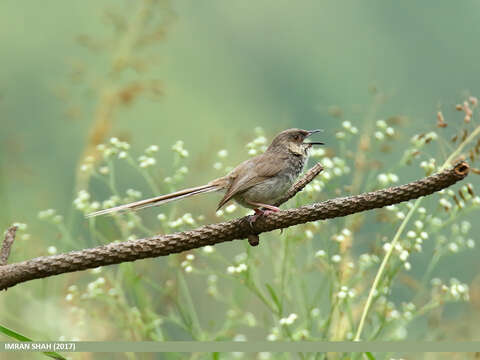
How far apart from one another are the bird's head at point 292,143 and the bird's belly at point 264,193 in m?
0.23

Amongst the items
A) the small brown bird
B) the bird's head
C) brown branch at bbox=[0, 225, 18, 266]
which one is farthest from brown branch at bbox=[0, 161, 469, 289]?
the bird's head

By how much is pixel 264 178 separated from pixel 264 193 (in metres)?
0.07

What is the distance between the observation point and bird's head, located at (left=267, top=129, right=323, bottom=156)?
273cm

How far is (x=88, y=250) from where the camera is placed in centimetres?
177

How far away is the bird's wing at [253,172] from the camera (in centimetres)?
243

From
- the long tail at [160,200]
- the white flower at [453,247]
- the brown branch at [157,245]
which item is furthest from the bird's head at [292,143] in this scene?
the brown branch at [157,245]

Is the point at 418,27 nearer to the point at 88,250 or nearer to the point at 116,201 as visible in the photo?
the point at 116,201

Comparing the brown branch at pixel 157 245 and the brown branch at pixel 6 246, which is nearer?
the brown branch at pixel 157 245

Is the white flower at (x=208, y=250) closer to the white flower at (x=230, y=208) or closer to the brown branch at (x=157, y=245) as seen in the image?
the white flower at (x=230, y=208)

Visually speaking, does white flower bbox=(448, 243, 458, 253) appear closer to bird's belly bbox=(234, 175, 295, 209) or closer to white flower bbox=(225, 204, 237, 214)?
bird's belly bbox=(234, 175, 295, 209)

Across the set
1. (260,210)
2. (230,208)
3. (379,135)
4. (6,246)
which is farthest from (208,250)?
(6,246)

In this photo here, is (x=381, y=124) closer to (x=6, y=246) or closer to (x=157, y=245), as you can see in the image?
(x=157, y=245)

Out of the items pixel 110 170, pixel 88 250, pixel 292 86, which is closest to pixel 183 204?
pixel 110 170

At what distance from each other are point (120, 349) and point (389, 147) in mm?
1293
